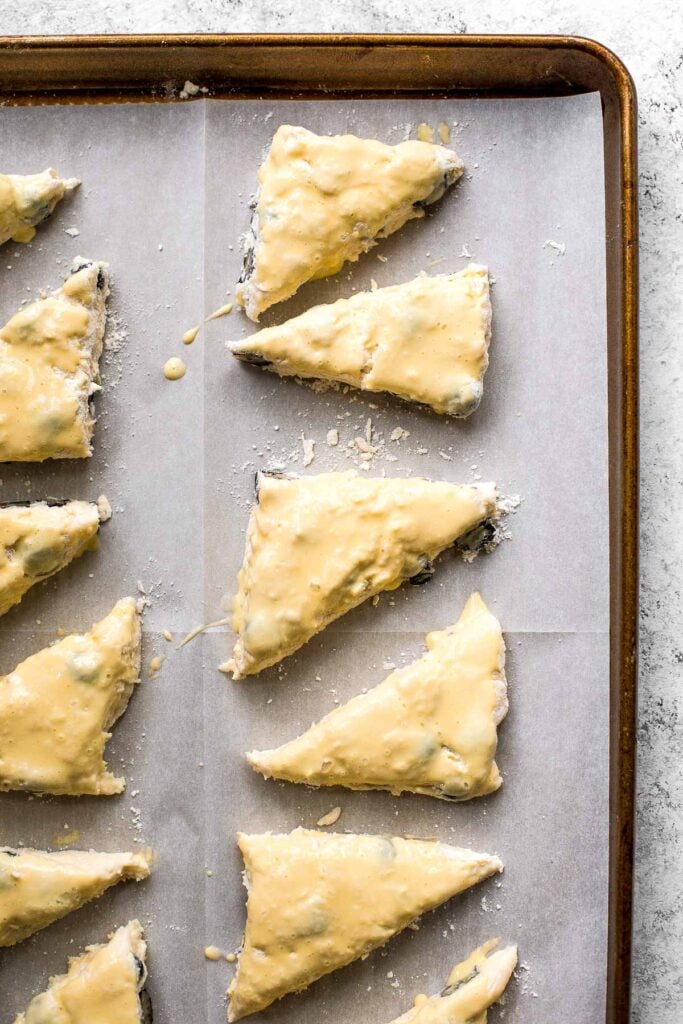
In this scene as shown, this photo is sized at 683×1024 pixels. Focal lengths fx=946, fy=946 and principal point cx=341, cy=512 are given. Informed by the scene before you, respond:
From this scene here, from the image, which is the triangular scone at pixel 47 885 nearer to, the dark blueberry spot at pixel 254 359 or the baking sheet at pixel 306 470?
the baking sheet at pixel 306 470

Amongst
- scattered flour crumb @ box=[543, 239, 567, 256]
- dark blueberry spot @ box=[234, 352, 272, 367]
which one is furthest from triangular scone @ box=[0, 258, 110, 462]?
scattered flour crumb @ box=[543, 239, 567, 256]

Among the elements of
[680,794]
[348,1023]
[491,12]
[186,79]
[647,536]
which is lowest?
[348,1023]

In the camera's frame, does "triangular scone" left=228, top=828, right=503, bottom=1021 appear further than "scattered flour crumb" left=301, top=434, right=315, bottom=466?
No

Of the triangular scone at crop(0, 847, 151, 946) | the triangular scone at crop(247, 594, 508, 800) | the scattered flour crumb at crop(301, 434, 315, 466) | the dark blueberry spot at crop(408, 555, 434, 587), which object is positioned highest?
the scattered flour crumb at crop(301, 434, 315, 466)

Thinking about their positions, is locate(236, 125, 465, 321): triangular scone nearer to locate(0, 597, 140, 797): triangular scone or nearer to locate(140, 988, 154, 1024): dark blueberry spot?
locate(0, 597, 140, 797): triangular scone

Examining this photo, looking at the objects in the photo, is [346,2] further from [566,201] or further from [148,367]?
[148,367]

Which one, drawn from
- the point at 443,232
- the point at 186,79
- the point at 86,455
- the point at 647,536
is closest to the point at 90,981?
the point at 86,455
